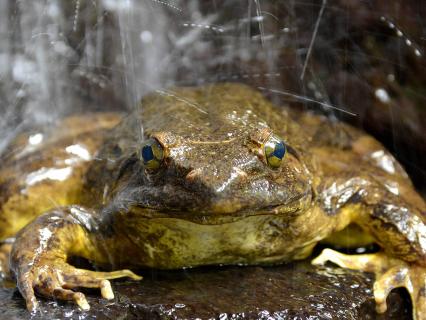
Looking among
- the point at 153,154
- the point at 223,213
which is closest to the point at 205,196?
the point at 223,213

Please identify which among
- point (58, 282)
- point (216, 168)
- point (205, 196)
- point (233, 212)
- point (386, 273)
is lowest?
point (386, 273)

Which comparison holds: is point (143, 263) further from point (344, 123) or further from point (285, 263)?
point (344, 123)

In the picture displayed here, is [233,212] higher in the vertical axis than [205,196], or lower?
lower

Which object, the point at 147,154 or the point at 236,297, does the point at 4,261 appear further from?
the point at 236,297

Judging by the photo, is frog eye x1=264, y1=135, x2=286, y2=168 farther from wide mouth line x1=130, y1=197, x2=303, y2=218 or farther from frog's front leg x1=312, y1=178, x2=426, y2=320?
frog's front leg x1=312, y1=178, x2=426, y2=320

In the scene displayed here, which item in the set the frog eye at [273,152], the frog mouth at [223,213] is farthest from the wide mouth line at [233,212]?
the frog eye at [273,152]

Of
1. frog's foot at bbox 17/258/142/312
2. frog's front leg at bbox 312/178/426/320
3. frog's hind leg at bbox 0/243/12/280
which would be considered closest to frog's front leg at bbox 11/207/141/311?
frog's foot at bbox 17/258/142/312
